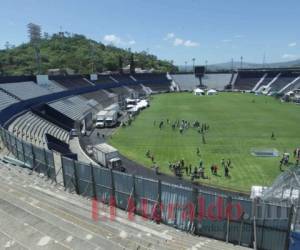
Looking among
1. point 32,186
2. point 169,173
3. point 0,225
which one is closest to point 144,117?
point 169,173

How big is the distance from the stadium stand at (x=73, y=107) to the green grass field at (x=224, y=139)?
10999 mm

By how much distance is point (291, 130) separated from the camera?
5009 centimetres

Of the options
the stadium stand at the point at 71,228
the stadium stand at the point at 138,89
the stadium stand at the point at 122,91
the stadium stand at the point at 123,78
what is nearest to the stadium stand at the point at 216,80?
the stadium stand at the point at 138,89

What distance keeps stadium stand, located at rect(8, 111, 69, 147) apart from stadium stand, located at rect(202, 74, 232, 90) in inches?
3471

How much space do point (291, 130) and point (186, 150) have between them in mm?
19672

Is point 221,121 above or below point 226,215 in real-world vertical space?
below

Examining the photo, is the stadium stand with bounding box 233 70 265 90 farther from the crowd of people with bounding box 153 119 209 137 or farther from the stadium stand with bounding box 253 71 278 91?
the crowd of people with bounding box 153 119 209 137

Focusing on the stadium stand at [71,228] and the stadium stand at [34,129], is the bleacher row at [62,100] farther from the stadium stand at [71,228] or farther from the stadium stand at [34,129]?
the stadium stand at [71,228]

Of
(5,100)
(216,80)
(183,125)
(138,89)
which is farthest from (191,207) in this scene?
(216,80)

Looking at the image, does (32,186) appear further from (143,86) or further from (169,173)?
(143,86)

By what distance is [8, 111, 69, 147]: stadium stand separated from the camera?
38625mm

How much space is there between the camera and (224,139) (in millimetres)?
45781

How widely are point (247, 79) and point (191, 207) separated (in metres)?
117

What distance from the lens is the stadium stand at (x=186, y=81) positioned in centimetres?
12938
